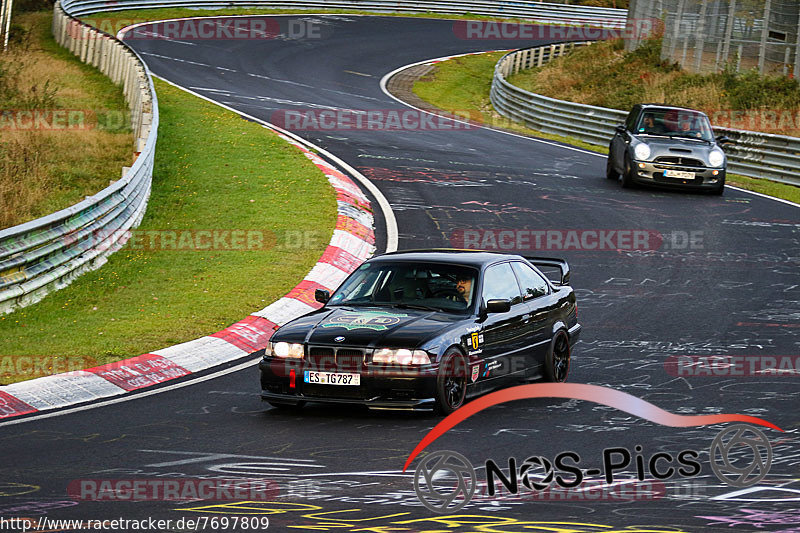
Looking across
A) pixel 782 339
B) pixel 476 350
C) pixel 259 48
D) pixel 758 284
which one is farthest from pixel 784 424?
pixel 259 48

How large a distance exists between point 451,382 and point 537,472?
189 centimetres

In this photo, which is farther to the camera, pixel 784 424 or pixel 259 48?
pixel 259 48

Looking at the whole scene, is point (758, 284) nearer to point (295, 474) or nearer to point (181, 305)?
point (181, 305)

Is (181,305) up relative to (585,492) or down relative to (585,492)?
down

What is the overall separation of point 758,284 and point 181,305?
7517 mm

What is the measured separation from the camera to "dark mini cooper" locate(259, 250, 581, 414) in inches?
352

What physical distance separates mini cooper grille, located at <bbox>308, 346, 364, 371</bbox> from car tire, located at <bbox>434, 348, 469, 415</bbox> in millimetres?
640

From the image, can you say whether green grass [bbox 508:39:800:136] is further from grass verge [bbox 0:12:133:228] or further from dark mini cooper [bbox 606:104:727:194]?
grass verge [bbox 0:12:133:228]

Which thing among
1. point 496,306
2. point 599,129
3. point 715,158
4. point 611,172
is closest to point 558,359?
point 496,306

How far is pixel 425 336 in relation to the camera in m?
9.07

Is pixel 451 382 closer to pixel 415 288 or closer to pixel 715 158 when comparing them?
pixel 415 288

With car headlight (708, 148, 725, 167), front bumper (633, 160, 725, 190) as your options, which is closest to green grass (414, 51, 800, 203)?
car headlight (708, 148, 725, 167)

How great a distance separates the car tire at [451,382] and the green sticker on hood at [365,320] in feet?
1.86

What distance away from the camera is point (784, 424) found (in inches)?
349
